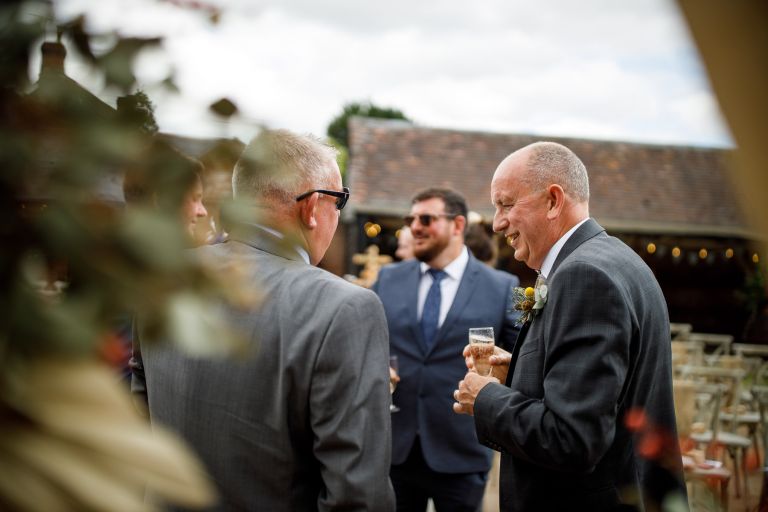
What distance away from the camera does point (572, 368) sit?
228 cm

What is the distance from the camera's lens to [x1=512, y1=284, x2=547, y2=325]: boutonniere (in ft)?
8.30

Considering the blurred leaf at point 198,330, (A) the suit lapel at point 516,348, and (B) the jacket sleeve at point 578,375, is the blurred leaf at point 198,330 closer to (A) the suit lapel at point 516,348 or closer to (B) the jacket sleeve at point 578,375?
(B) the jacket sleeve at point 578,375

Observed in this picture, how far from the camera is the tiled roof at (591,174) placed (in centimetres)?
1936

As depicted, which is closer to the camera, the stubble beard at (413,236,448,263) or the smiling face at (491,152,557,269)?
the smiling face at (491,152,557,269)

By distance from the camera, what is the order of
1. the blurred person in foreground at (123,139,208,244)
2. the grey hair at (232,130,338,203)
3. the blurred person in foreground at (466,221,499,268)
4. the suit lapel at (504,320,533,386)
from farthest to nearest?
the blurred person in foreground at (466,221,499,268)
the suit lapel at (504,320,533,386)
the grey hair at (232,130,338,203)
the blurred person in foreground at (123,139,208,244)

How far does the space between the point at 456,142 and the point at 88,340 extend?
70.7ft

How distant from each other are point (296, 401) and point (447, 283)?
2738 mm

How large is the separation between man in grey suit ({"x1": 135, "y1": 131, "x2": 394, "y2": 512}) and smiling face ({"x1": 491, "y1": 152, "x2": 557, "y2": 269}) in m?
0.82

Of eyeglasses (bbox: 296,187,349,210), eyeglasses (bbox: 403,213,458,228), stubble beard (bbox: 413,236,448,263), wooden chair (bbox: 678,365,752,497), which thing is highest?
eyeglasses (bbox: 296,187,349,210)

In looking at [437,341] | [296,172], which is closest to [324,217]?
[296,172]

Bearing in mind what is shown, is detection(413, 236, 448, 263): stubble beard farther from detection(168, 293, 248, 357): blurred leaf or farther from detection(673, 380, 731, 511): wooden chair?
detection(168, 293, 248, 357): blurred leaf

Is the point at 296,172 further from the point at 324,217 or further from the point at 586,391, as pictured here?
the point at 586,391

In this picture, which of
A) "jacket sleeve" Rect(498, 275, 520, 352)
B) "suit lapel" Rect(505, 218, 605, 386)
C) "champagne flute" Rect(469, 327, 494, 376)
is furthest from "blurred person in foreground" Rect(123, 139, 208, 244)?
"jacket sleeve" Rect(498, 275, 520, 352)

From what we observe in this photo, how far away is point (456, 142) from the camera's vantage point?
71.7ft
